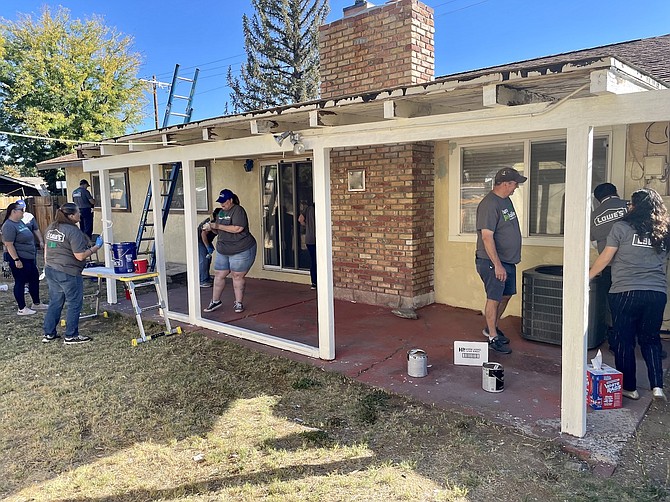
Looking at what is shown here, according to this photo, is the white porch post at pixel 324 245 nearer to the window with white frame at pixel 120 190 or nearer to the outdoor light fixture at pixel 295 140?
the outdoor light fixture at pixel 295 140

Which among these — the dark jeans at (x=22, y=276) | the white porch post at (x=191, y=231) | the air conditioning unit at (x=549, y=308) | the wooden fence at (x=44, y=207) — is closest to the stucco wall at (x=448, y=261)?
the air conditioning unit at (x=549, y=308)

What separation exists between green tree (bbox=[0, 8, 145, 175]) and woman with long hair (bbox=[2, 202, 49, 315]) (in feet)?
62.6

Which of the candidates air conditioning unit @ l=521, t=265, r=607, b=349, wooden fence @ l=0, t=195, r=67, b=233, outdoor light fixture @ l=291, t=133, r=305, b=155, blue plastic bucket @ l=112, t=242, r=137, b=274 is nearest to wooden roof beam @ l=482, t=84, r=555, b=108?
outdoor light fixture @ l=291, t=133, r=305, b=155

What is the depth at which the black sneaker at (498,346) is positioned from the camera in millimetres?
5141

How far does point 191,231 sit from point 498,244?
370 cm

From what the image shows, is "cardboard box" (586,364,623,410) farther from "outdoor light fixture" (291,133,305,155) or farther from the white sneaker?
"outdoor light fixture" (291,133,305,155)

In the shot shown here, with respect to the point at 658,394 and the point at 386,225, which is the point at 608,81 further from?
the point at 386,225

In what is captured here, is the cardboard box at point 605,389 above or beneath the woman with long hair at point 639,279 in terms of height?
beneath

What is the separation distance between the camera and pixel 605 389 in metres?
3.80

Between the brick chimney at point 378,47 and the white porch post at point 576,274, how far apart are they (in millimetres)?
3889

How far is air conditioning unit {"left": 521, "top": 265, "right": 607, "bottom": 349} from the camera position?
515cm

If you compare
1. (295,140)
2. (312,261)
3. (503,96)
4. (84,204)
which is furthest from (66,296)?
(84,204)

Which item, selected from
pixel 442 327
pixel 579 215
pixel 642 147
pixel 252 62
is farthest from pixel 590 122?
pixel 252 62

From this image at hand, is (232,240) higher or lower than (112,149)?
lower
